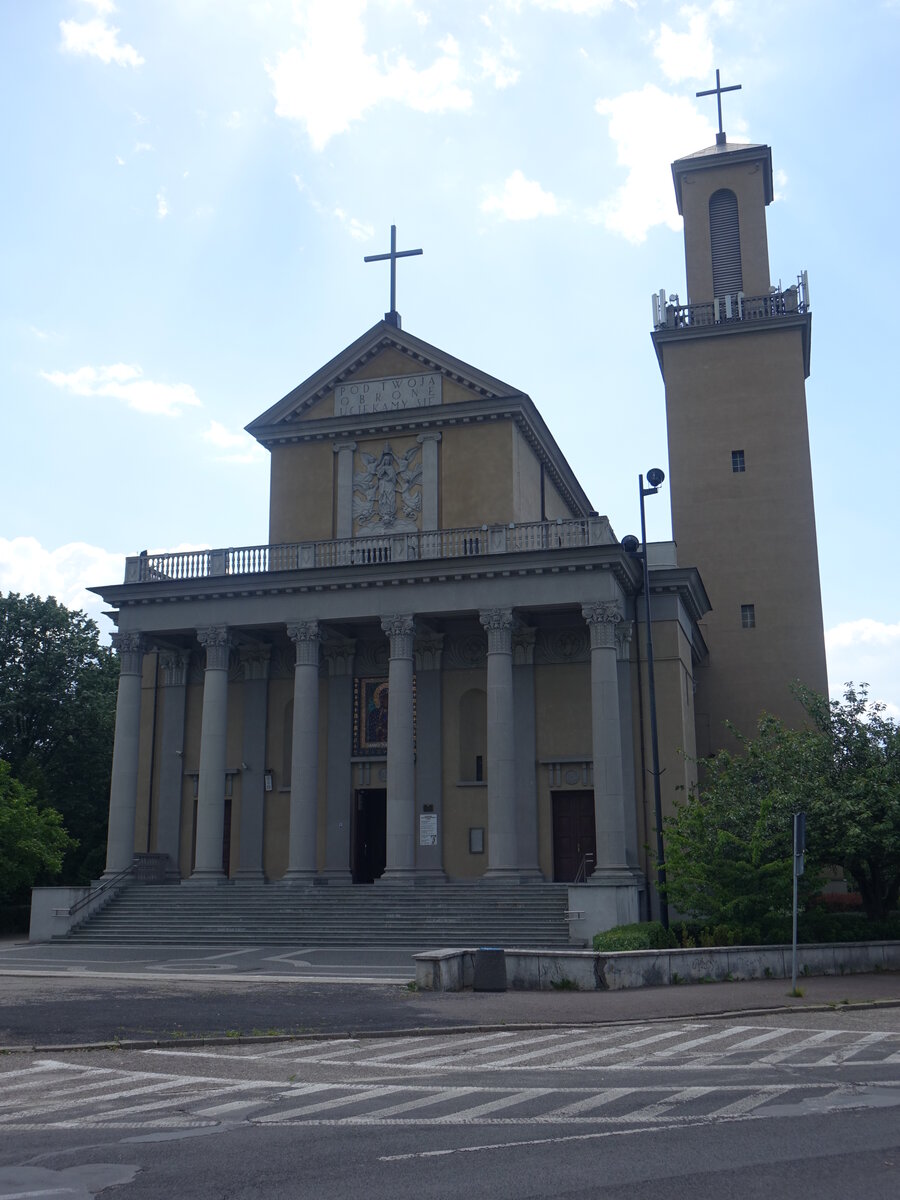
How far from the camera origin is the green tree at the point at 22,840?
3972cm

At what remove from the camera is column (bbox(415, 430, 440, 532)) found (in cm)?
4094

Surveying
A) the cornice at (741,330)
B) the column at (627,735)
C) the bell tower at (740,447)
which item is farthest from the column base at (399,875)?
the cornice at (741,330)

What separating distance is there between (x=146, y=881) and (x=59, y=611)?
2324 centimetres

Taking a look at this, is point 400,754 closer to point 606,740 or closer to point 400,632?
point 400,632

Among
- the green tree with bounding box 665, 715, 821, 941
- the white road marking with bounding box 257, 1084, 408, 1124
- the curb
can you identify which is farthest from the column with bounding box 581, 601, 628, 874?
the white road marking with bounding box 257, 1084, 408, 1124

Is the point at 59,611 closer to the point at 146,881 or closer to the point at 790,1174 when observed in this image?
the point at 146,881

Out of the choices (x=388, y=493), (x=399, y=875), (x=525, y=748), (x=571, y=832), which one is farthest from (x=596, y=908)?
(x=388, y=493)

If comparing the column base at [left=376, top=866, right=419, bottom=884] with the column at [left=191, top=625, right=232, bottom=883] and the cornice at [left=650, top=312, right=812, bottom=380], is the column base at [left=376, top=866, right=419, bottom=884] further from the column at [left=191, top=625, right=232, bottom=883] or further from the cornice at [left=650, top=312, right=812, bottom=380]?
the cornice at [left=650, top=312, right=812, bottom=380]

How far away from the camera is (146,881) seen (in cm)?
3850

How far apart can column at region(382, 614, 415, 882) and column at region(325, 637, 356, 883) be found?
3.64 meters

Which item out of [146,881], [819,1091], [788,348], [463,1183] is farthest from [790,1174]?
[788,348]

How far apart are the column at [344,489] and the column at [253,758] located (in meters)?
5.05

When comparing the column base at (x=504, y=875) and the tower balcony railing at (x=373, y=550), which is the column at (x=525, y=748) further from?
the tower balcony railing at (x=373, y=550)

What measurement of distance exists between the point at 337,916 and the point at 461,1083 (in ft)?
71.7
